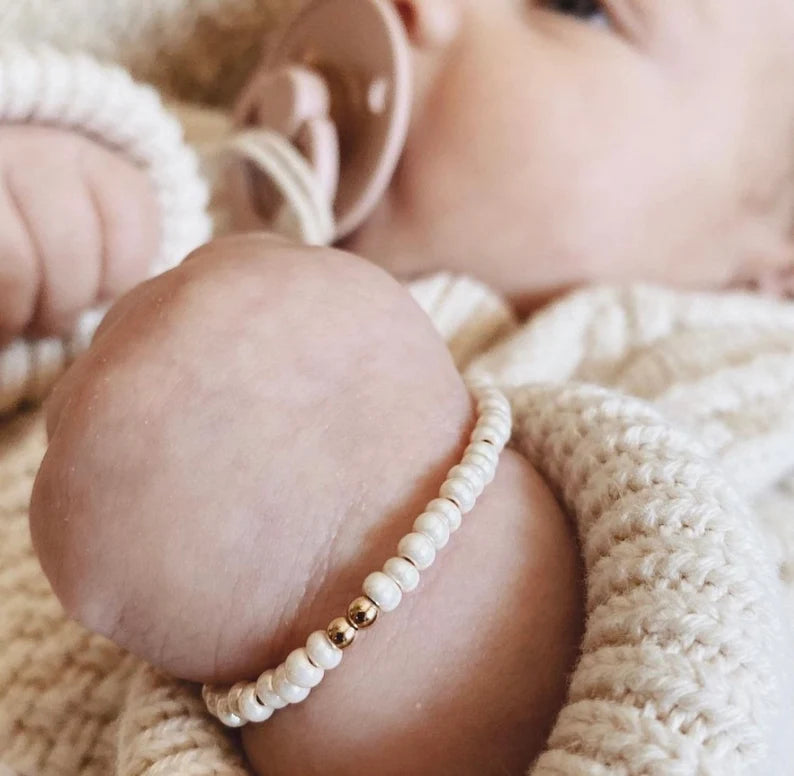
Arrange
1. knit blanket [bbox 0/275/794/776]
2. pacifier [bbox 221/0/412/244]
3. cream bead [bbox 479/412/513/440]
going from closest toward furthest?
1. knit blanket [bbox 0/275/794/776]
2. cream bead [bbox 479/412/513/440]
3. pacifier [bbox 221/0/412/244]

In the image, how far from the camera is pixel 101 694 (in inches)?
21.2

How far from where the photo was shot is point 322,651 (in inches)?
15.5

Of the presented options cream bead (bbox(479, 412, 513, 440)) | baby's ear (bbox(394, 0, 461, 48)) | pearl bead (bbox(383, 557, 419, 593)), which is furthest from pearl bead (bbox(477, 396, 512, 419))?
baby's ear (bbox(394, 0, 461, 48))

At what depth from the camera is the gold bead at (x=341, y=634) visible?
0.39 meters

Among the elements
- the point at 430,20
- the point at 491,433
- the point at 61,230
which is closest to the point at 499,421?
the point at 491,433

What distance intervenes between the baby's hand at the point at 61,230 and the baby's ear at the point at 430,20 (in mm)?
295

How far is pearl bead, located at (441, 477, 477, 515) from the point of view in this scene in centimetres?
43

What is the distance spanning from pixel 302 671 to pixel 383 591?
0.16ft

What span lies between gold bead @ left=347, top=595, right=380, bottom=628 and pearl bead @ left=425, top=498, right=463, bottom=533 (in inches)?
2.1

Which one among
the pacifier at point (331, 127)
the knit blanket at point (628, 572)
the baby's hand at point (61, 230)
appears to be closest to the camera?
the knit blanket at point (628, 572)

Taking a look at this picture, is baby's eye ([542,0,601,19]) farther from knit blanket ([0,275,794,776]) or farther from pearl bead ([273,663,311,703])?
pearl bead ([273,663,311,703])

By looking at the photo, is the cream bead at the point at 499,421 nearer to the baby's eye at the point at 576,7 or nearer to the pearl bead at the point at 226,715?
the pearl bead at the point at 226,715

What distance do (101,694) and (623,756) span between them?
33 cm

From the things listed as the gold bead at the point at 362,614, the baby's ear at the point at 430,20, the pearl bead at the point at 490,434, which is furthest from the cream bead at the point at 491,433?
the baby's ear at the point at 430,20
